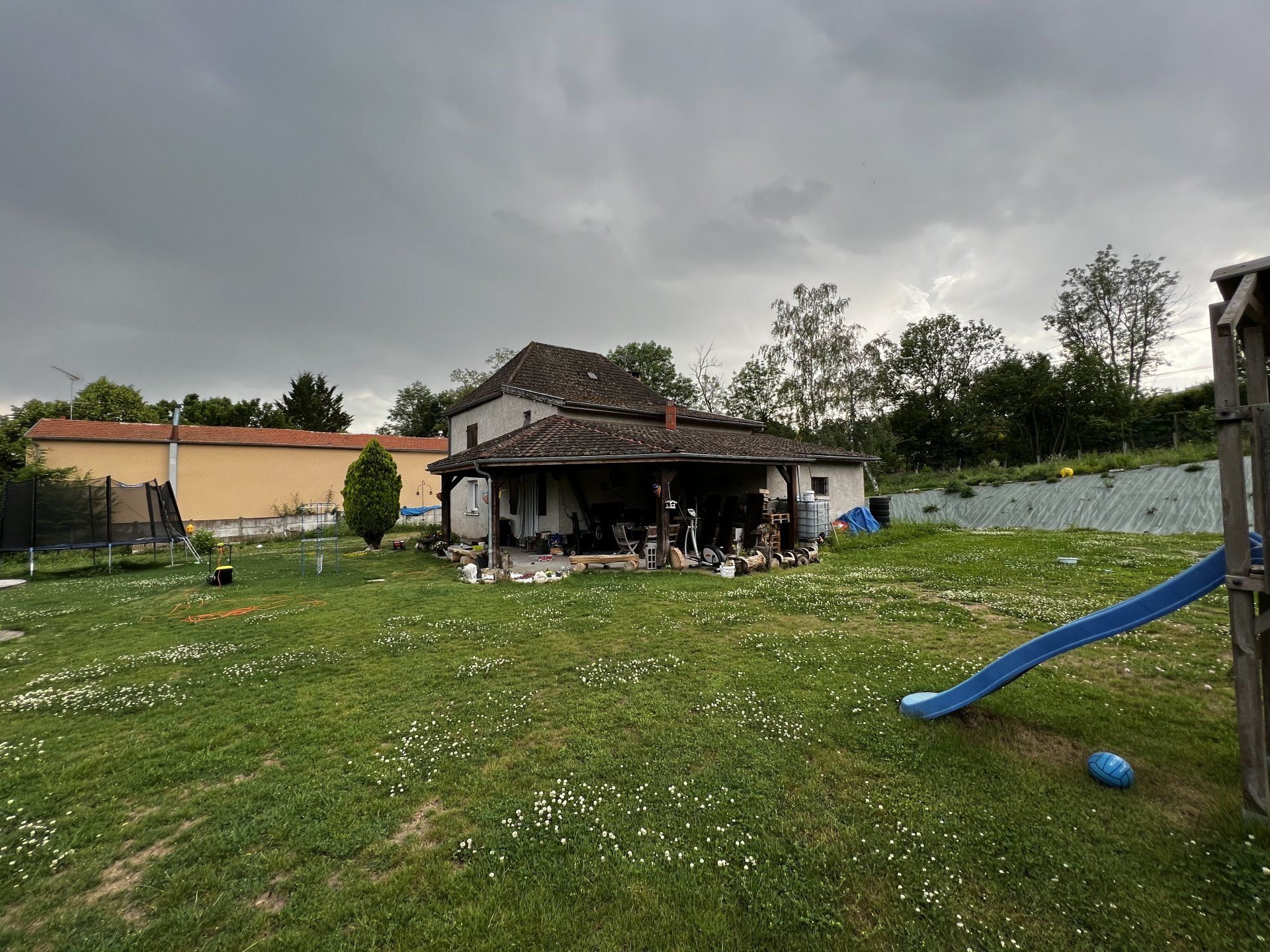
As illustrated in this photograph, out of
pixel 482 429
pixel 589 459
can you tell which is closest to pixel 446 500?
pixel 482 429

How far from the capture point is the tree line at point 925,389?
27.3 meters

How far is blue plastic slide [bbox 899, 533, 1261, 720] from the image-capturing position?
2.70 meters

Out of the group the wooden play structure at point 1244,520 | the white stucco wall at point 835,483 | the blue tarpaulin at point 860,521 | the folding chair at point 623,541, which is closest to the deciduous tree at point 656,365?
the white stucco wall at point 835,483

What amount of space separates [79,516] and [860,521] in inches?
984

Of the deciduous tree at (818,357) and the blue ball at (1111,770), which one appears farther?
the deciduous tree at (818,357)

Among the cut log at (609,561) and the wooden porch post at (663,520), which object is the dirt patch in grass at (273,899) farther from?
the wooden porch post at (663,520)

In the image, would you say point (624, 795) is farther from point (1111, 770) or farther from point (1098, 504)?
point (1098, 504)

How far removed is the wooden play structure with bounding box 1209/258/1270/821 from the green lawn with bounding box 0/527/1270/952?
13.0 inches

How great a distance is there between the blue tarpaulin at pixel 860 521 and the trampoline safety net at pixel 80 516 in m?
23.3

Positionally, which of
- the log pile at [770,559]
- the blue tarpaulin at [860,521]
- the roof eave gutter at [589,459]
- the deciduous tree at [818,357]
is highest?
the deciduous tree at [818,357]

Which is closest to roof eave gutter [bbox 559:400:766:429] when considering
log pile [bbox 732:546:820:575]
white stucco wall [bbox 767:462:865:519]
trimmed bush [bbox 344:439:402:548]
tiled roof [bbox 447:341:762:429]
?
tiled roof [bbox 447:341:762:429]

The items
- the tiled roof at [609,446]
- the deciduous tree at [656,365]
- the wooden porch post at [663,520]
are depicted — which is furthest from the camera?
the deciduous tree at [656,365]

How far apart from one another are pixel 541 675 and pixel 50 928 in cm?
328

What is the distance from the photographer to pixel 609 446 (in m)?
11.0
